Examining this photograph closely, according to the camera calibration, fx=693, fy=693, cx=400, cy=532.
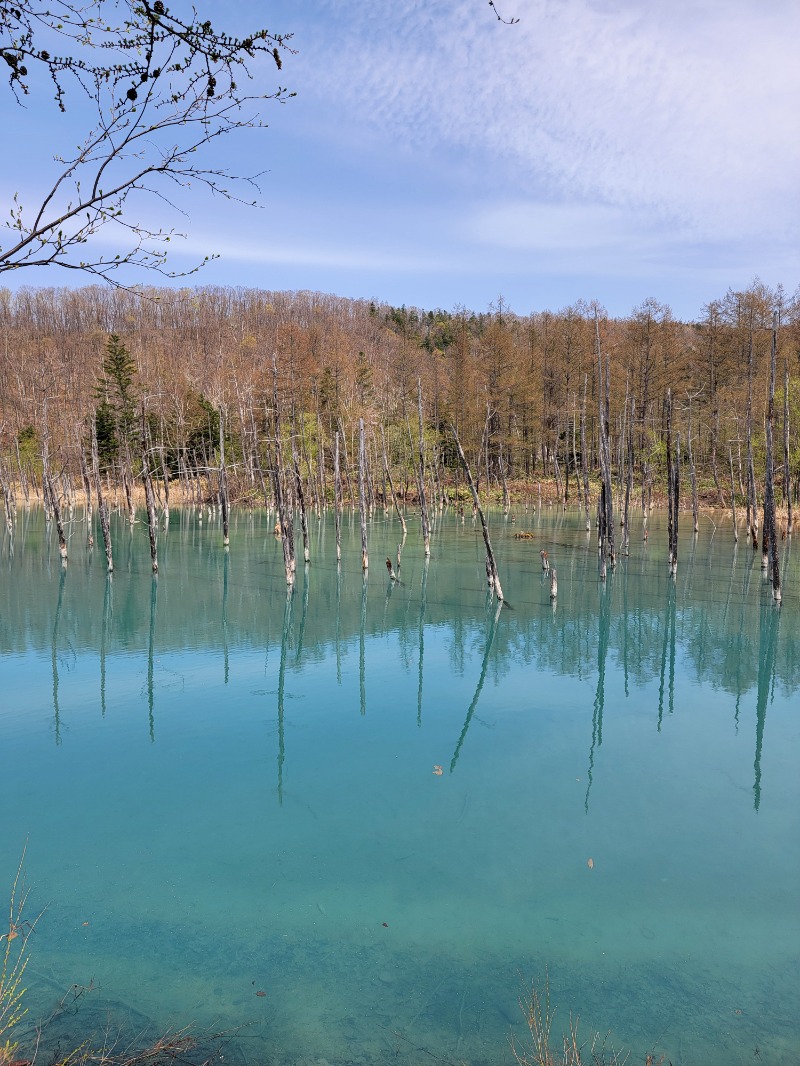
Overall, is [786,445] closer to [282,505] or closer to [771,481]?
[771,481]

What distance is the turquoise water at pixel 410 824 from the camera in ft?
20.7

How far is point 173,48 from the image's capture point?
12.6 ft

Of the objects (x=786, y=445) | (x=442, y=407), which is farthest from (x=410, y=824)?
(x=442, y=407)

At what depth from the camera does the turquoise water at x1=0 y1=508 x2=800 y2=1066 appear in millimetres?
6324

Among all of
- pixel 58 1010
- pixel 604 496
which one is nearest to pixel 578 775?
pixel 58 1010

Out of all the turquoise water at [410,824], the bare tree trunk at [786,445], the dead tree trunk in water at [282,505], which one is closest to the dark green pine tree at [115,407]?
the dead tree trunk in water at [282,505]

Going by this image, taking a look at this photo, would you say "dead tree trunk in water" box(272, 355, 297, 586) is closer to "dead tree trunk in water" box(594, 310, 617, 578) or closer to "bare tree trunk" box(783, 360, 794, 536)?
"dead tree trunk in water" box(594, 310, 617, 578)

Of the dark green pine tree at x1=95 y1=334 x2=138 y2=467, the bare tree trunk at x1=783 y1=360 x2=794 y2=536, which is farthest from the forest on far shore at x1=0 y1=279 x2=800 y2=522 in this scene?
the bare tree trunk at x1=783 y1=360 x2=794 y2=536

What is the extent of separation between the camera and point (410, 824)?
962 cm

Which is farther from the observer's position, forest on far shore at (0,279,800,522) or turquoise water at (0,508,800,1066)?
forest on far shore at (0,279,800,522)

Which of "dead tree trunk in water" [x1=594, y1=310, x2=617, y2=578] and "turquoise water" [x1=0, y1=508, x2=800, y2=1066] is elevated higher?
"dead tree trunk in water" [x1=594, y1=310, x2=617, y2=578]

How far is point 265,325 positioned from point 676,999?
88.1 metres

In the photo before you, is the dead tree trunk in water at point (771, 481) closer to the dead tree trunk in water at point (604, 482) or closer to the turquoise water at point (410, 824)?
the turquoise water at point (410, 824)

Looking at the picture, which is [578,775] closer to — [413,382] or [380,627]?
[380,627]
